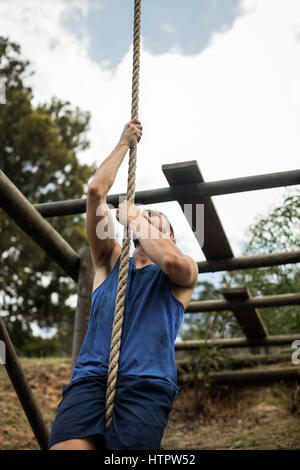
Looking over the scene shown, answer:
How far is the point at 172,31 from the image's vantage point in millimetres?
7184

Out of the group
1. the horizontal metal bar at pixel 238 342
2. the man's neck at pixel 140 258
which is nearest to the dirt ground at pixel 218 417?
the horizontal metal bar at pixel 238 342

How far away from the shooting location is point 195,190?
120 inches

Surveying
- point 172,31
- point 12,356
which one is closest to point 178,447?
point 12,356

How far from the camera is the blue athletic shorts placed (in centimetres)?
163

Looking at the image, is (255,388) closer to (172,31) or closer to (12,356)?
(12,356)

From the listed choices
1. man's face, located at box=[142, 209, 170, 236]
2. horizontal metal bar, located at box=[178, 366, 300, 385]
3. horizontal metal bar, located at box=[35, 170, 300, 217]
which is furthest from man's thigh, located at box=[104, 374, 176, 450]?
horizontal metal bar, located at box=[178, 366, 300, 385]

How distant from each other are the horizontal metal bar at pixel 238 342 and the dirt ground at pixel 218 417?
54 centimetres

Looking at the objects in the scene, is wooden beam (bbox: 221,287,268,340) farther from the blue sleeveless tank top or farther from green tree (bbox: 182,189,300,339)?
the blue sleeveless tank top

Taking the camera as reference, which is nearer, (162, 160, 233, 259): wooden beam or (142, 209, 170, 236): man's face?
(142, 209, 170, 236): man's face

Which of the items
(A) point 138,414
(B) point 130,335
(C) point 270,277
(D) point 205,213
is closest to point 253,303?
(C) point 270,277

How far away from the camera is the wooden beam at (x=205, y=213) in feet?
9.75

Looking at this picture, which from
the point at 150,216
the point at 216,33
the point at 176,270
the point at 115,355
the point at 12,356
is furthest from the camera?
the point at 216,33

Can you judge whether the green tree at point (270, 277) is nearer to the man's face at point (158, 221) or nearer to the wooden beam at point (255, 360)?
the wooden beam at point (255, 360)
